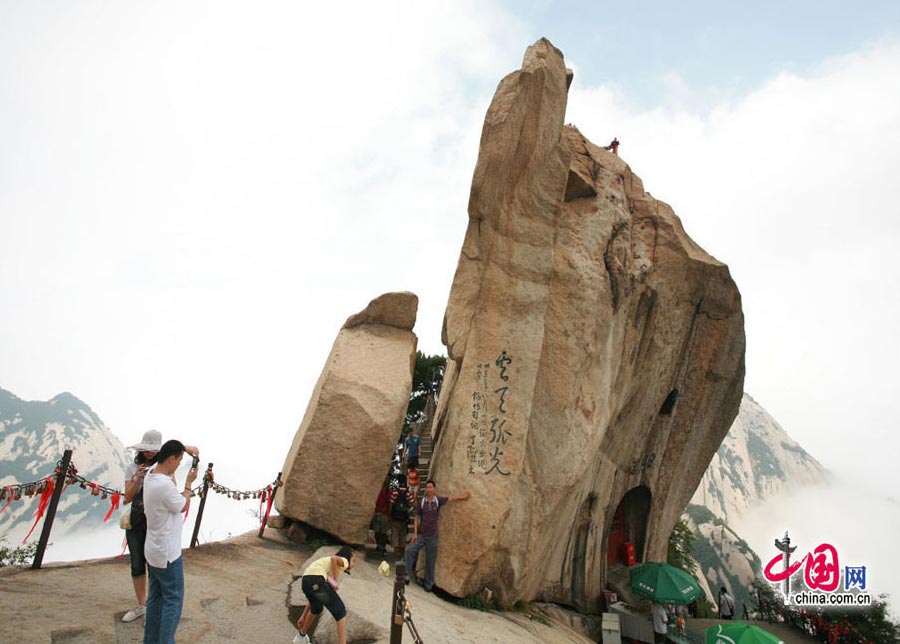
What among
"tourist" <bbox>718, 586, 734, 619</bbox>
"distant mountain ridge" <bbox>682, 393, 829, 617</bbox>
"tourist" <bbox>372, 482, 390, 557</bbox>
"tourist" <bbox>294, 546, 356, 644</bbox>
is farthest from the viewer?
"distant mountain ridge" <bbox>682, 393, 829, 617</bbox>

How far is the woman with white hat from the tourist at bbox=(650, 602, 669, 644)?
914 cm

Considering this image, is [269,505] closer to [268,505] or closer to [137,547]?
[268,505]

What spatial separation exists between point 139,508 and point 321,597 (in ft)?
5.20

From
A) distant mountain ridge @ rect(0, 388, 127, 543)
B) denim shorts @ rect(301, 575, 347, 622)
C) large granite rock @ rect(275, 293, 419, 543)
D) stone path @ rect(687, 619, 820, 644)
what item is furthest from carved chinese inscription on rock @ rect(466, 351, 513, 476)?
distant mountain ridge @ rect(0, 388, 127, 543)

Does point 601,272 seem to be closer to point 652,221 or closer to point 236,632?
point 652,221

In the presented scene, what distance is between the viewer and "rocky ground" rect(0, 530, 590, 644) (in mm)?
4105

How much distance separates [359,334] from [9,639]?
6.34 m

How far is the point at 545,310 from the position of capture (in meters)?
8.91

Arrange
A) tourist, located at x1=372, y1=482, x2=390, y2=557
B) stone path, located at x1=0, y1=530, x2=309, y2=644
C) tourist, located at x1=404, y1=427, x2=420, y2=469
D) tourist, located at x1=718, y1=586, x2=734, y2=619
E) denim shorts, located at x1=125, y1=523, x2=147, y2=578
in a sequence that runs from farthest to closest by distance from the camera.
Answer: tourist, located at x1=718, y1=586, x2=734, y2=619, tourist, located at x1=404, y1=427, x2=420, y2=469, tourist, located at x1=372, y1=482, x2=390, y2=557, denim shorts, located at x1=125, y1=523, x2=147, y2=578, stone path, located at x1=0, y1=530, x2=309, y2=644

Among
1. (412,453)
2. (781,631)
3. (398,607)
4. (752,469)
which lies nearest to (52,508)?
(398,607)

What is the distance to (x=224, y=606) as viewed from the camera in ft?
16.8

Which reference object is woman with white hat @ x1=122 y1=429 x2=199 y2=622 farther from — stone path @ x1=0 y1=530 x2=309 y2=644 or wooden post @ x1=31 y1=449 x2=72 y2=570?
wooden post @ x1=31 y1=449 x2=72 y2=570

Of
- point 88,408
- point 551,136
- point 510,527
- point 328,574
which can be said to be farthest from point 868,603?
point 88,408

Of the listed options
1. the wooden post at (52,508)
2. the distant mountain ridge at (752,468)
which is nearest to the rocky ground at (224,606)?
the wooden post at (52,508)
